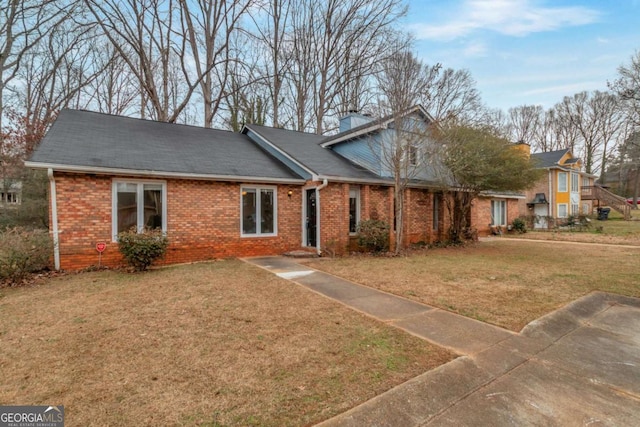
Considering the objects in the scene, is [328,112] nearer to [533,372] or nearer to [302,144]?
[302,144]

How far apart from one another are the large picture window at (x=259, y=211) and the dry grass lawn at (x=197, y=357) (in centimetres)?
465

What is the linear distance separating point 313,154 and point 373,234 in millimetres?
4416

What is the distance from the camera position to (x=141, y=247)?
7379 mm

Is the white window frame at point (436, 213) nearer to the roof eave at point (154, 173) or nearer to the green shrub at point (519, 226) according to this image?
the roof eave at point (154, 173)

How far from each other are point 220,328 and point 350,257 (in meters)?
6.59

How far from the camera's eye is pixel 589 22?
10062mm

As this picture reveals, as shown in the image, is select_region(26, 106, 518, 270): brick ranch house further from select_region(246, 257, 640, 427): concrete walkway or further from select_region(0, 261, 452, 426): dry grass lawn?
select_region(246, 257, 640, 427): concrete walkway

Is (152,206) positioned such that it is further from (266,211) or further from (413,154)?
(413,154)

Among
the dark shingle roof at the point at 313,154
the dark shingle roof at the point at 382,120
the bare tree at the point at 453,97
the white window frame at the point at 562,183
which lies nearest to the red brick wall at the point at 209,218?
the dark shingle roof at the point at 313,154

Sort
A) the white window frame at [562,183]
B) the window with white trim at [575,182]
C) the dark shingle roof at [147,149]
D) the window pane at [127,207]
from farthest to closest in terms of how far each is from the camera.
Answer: the window with white trim at [575,182]
the white window frame at [562,183]
the window pane at [127,207]
the dark shingle roof at [147,149]

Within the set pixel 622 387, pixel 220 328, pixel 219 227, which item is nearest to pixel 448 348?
pixel 622 387

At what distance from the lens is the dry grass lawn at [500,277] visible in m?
5.15

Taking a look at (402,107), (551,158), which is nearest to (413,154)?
(402,107)

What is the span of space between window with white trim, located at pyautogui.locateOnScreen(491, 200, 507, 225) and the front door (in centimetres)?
1309
